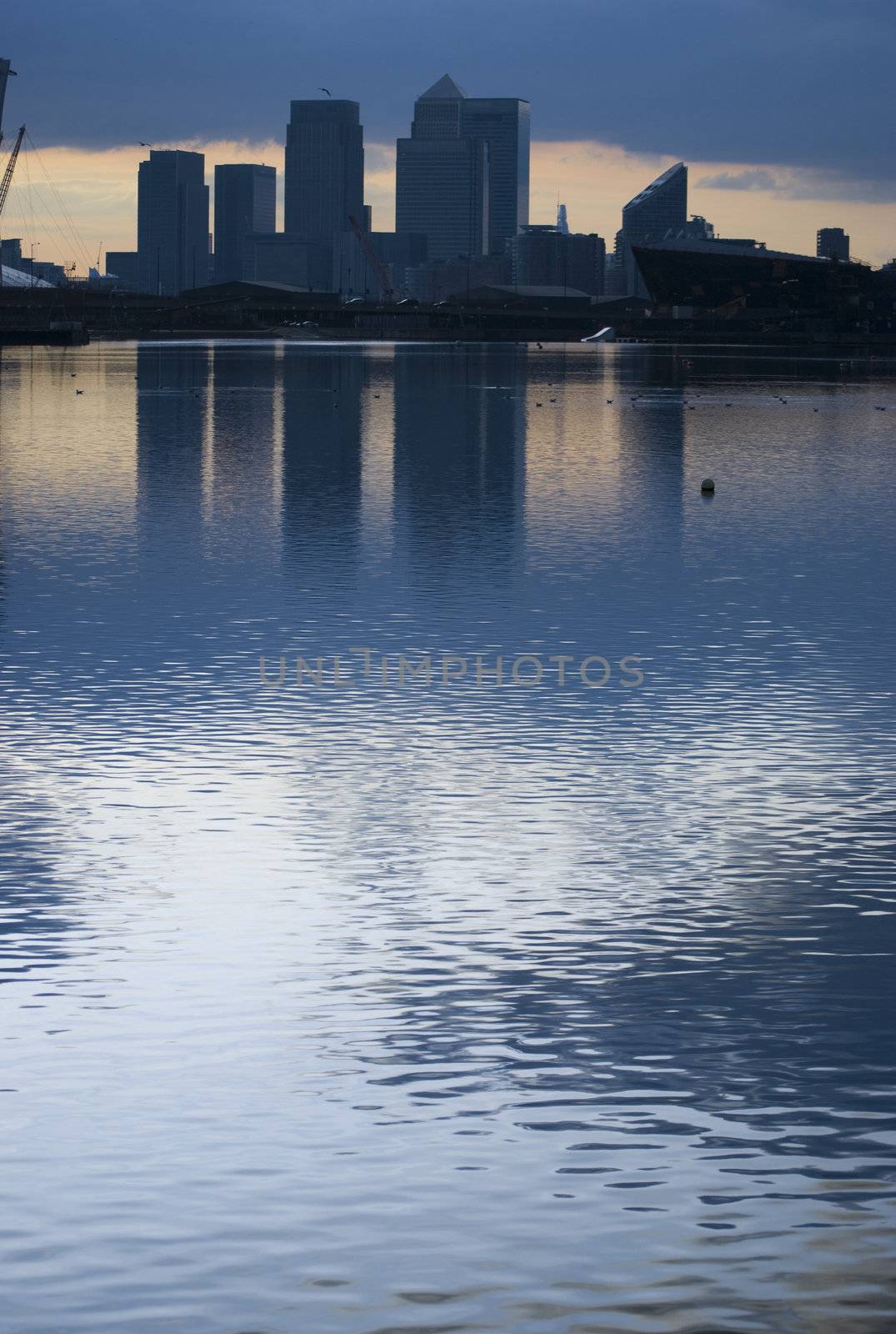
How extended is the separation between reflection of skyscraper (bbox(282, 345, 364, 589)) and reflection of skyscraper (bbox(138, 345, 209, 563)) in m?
2.28

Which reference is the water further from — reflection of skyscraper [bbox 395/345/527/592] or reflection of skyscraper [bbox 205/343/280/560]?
reflection of skyscraper [bbox 205/343/280/560]

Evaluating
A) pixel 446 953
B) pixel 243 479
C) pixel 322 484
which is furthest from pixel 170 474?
pixel 446 953

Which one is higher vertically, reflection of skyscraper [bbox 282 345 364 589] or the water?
reflection of skyscraper [bbox 282 345 364 589]

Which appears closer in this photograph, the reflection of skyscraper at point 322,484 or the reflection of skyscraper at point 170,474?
the reflection of skyscraper at point 322,484

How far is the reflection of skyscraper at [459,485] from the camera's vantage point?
3900 centimetres

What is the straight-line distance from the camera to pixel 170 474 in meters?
59.7

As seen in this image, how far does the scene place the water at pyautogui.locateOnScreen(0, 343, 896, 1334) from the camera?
390 inches

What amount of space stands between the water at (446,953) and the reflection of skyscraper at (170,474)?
349 centimetres

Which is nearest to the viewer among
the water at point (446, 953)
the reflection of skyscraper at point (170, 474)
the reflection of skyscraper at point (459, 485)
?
the water at point (446, 953)

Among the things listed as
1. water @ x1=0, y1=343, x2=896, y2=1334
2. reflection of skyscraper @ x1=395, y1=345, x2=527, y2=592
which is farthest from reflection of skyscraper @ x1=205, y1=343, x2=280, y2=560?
water @ x1=0, y1=343, x2=896, y2=1334

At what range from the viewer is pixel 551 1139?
11.3 meters

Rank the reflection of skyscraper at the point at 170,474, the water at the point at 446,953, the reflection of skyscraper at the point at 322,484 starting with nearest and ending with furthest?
the water at the point at 446,953 → the reflection of skyscraper at the point at 322,484 → the reflection of skyscraper at the point at 170,474

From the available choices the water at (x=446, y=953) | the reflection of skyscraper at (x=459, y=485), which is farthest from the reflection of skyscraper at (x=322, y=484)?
the water at (x=446, y=953)

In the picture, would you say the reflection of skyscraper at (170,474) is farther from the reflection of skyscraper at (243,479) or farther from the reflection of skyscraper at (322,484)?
the reflection of skyscraper at (322,484)
